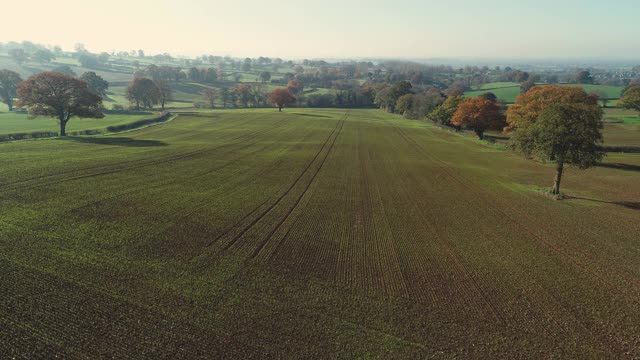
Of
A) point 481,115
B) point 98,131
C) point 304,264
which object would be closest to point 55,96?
point 98,131

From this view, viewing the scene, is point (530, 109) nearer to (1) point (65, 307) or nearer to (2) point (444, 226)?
(2) point (444, 226)


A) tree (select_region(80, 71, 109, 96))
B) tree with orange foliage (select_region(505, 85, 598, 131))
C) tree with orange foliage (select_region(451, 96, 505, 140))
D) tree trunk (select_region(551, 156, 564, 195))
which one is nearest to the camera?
tree trunk (select_region(551, 156, 564, 195))

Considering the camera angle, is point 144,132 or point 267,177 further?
point 144,132

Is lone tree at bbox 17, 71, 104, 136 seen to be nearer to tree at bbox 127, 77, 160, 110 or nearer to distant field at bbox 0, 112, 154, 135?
distant field at bbox 0, 112, 154, 135

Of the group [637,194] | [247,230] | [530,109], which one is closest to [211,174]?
[247,230]

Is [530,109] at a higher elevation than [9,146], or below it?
higher

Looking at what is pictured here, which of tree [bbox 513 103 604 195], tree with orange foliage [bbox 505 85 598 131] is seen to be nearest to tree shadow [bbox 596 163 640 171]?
tree with orange foliage [bbox 505 85 598 131]
